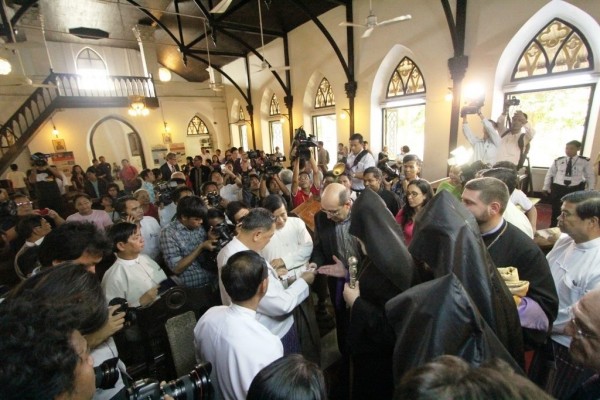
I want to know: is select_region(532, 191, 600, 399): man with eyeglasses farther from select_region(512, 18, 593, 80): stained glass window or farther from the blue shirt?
select_region(512, 18, 593, 80): stained glass window

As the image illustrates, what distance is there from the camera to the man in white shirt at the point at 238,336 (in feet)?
4.23

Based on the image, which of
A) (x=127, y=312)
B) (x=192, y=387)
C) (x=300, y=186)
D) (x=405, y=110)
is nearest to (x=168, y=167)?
(x=300, y=186)

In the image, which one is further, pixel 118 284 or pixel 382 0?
pixel 382 0

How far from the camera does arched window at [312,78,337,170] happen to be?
410 inches

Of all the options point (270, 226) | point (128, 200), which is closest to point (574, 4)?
point (270, 226)

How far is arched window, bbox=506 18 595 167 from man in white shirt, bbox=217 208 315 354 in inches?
197

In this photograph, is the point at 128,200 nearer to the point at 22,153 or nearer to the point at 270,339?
the point at 270,339

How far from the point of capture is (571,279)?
5.57 ft

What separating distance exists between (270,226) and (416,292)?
1.27m

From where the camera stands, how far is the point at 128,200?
2.97 m

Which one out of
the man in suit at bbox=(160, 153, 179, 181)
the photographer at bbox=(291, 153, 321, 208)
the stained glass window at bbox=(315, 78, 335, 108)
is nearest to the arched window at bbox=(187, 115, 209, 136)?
the stained glass window at bbox=(315, 78, 335, 108)

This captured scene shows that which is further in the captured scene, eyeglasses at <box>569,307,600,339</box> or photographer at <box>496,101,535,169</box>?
photographer at <box>496,101,535,169</box>

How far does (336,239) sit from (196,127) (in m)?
15.3

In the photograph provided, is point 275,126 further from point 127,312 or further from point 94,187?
point 127,312
